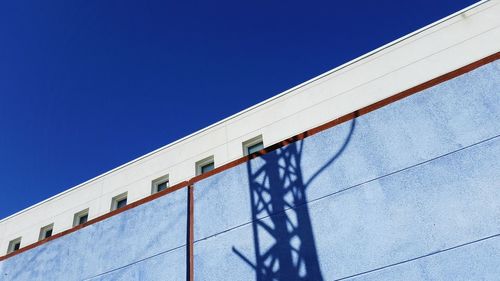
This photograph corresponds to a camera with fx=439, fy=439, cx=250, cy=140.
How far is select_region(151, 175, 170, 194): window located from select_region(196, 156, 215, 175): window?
1.77 m

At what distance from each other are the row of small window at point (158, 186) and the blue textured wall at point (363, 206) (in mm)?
3910

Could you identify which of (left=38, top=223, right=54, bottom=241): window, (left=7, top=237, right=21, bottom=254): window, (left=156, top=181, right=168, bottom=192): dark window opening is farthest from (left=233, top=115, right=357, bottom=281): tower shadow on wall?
(left=7, top=237, right=21, bottom=254): window

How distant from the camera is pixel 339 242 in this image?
1122cm

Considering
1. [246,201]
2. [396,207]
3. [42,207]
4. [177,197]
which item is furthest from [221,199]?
[42,207]

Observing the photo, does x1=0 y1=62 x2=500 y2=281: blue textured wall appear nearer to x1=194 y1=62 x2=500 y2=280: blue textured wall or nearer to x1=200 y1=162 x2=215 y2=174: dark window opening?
x1=194 y1=62 x2=500 y2=280: blue textured wall

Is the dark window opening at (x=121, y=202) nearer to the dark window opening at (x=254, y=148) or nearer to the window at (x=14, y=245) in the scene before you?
the dark window opening at (x=254, y=148)

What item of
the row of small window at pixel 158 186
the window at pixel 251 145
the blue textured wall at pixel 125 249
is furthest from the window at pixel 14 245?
the window at pixel 251 145

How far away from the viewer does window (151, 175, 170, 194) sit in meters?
19.8

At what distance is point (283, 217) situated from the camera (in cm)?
1241

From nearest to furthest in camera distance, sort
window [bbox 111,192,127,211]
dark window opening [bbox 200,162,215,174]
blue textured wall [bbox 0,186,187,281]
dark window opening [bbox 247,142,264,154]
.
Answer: blue textured wall [bbox 0,186,187,281] < dark window opening [bbox 247,142,264,154] < dark window opening [bbox 200,162,215,174] < window [bbox 111,192,127,211]

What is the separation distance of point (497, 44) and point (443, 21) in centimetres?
204

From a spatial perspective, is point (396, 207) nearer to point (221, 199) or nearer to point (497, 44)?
point (221, 199)

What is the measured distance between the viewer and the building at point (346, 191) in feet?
33.7

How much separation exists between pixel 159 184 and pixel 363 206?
440 inches
